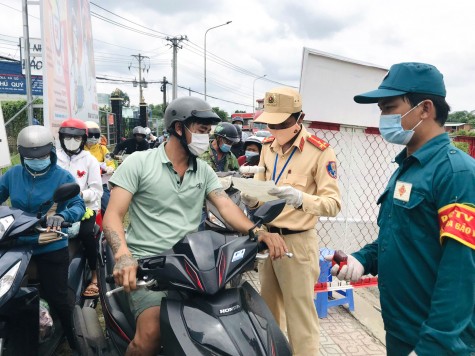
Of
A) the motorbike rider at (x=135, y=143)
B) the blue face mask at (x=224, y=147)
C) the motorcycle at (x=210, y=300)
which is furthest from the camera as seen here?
the motorbike rider at (x=135, y=143)

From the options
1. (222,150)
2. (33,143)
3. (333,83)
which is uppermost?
(333,83)

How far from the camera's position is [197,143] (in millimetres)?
2168

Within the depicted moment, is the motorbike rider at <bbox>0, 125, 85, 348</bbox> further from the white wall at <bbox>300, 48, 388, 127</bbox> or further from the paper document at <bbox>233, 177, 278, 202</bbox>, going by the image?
the white wall at <bbox>300, 48, 388, 127</bbox>

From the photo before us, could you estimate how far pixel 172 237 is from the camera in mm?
2092

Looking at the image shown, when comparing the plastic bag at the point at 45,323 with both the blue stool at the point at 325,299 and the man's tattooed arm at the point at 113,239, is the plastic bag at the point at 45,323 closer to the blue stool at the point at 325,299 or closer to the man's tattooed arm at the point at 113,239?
the man's tattooed arm at the point at 113,239

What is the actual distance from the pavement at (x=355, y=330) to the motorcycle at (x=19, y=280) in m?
2.19

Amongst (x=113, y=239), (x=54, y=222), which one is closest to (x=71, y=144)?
(x=54, y=222)

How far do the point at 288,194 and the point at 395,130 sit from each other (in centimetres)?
78

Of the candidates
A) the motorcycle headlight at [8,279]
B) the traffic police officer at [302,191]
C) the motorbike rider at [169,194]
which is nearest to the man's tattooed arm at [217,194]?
the motorbike rider at [169,194]

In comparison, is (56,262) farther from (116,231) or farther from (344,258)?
(344,258)

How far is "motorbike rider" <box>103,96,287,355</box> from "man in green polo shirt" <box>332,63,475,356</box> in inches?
24.2

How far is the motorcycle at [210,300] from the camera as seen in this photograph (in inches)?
58.7

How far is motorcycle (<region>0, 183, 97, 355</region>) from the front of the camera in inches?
81.2

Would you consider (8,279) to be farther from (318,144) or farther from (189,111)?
(318,144)
